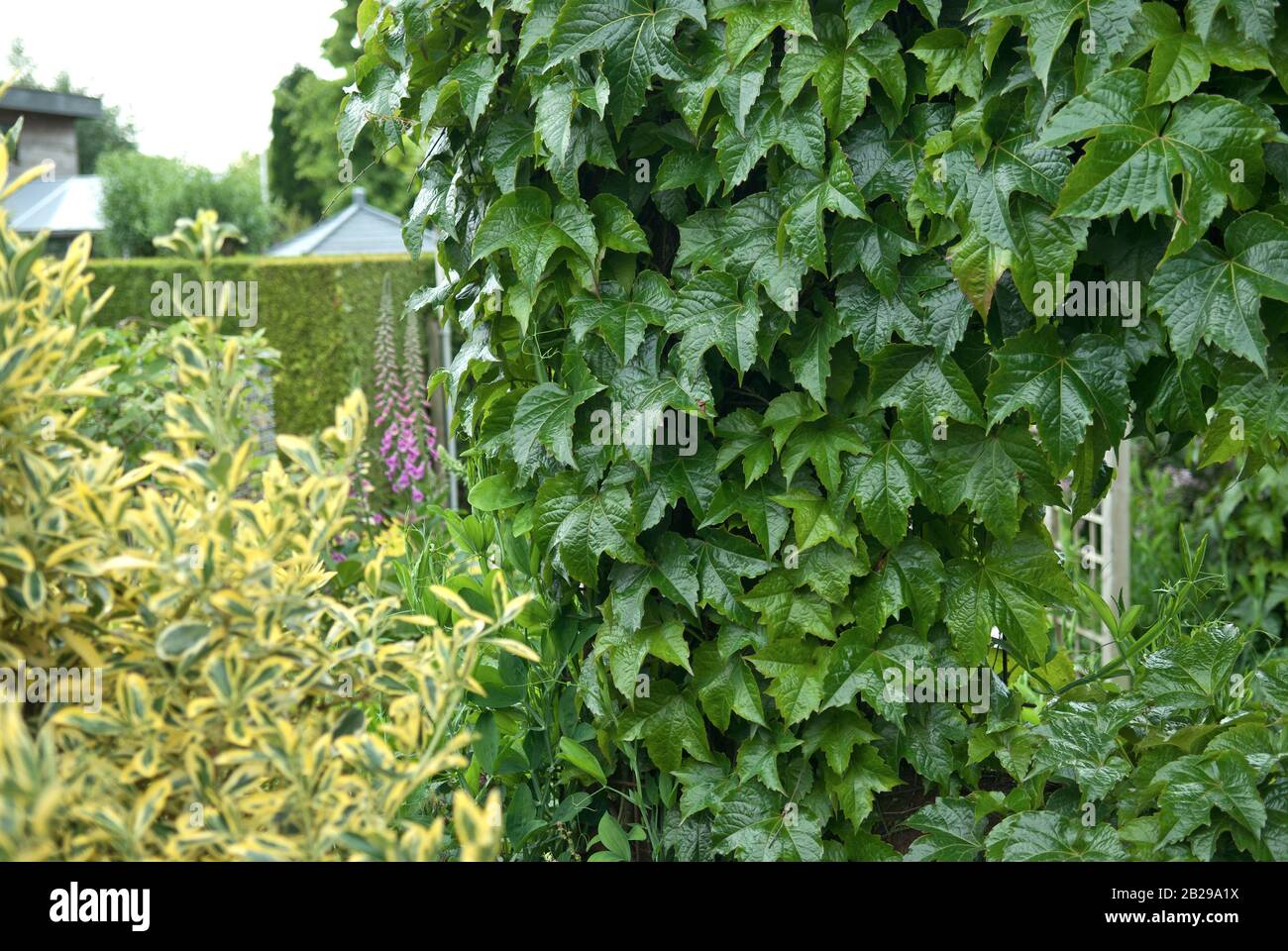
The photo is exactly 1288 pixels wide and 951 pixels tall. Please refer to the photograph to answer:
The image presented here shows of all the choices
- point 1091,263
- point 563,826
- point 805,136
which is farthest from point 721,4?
point 563,826

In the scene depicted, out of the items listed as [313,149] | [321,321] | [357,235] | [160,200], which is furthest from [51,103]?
[313,149]

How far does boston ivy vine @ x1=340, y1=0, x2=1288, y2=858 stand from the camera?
5.74ft

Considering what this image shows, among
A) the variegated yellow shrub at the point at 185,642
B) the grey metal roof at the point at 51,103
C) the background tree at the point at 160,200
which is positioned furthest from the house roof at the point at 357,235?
the variegated yellow shrub at the point at 185,642

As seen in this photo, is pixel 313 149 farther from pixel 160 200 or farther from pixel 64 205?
pixel 160 200

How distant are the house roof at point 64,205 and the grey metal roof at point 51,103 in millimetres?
1798

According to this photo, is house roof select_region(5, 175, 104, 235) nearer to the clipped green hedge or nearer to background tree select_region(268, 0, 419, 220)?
background tree select_region(268, 0, 419, 220)

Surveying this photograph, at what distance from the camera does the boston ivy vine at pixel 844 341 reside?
1.75m

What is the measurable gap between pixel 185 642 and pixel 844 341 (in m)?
1.30

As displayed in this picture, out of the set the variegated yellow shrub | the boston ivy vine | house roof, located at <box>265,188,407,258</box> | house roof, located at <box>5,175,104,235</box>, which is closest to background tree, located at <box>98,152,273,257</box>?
house roof, located at <box>5,175,104,235</box>

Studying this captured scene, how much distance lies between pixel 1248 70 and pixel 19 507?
1913 millimetres

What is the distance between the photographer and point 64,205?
62.1 feet

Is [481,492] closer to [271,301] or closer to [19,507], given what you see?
[19,507]

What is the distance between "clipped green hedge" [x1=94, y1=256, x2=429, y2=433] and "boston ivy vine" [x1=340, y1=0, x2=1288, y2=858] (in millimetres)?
6964

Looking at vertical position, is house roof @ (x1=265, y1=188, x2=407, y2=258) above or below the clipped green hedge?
above
